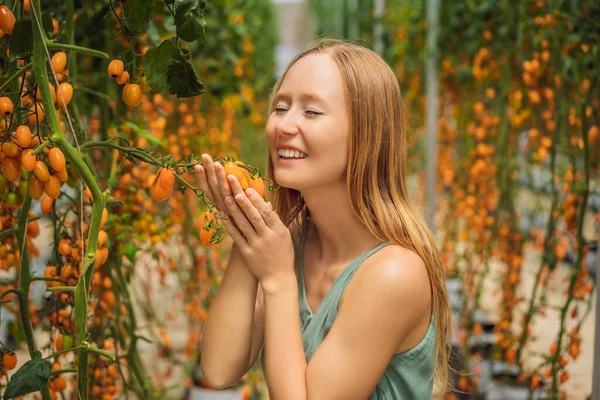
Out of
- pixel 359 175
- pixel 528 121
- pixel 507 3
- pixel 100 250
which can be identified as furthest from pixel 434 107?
pixel 100 250

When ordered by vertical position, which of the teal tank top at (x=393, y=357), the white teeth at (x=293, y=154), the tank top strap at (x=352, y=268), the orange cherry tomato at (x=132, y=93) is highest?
the orange cherry tomato at (x=132, y=93)

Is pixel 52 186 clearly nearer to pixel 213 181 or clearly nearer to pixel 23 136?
pixel 23 136

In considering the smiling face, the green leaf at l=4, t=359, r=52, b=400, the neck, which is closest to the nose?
the smiling face

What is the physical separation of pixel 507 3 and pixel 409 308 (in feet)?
5.85

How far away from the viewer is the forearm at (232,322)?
0.99 meters

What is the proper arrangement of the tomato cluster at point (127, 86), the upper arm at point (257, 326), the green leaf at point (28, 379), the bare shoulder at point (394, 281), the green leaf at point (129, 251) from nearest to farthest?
the green leaf at point (28, 379) < the tomato cluster at point (127, 86) < the bare shoulder at point (394, 281) < the upper arm at point (257, 326) < the green leaf at point (129, 251)

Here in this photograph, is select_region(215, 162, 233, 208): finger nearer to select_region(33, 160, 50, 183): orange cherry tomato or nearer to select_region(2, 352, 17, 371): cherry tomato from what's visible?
select_region(33, 160, 50, 183): orange cherry tomato

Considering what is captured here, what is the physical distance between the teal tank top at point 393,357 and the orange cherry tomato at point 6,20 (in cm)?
55

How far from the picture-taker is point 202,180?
880 millimetres

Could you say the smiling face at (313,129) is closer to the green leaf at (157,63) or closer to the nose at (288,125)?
the nose at (288,125)

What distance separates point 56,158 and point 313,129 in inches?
13.7

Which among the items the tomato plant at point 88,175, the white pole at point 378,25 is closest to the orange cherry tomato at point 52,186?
the tomato plant at point 88,175

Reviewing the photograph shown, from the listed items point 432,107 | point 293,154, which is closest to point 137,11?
point 293,154

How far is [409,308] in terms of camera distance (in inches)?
36.3
